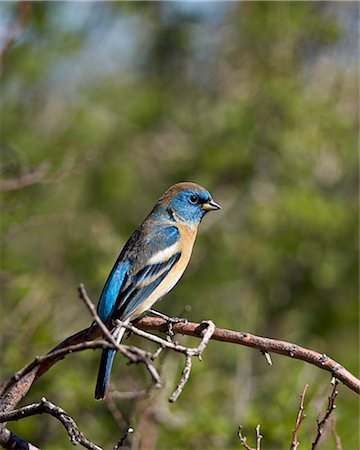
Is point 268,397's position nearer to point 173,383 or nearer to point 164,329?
point 173,383

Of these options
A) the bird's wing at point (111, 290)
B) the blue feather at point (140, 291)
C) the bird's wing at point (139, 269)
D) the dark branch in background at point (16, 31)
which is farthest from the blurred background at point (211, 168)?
the bird's wing at point (111, 290)

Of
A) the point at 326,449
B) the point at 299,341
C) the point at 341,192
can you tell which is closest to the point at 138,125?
the point at 341,192

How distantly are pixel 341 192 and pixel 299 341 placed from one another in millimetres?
1574

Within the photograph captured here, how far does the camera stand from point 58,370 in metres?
6.56

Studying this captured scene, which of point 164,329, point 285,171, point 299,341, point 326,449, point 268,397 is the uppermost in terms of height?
point 285,171

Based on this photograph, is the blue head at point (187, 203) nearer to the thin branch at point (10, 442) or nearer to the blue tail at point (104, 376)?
the blue tail at point (104, 376)

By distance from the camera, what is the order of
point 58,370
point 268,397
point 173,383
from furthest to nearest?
point 268,397 < point 58,370 < point 173,383

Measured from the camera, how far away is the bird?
3.75 m

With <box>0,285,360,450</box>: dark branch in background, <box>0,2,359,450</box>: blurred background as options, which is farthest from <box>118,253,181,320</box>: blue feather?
<box>0,2,359,450</box>: blurred background

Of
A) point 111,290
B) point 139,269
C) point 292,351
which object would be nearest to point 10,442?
point 292,351

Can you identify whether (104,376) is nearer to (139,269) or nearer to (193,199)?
(139,269)

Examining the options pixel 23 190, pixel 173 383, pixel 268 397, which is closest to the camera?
pixel 173 383

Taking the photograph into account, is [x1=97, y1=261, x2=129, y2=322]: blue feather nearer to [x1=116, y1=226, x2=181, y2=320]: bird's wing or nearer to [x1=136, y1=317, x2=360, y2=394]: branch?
[x1=116, y1=226, x2=181, y2=320]: bird's wing

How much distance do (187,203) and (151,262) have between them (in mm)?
717
